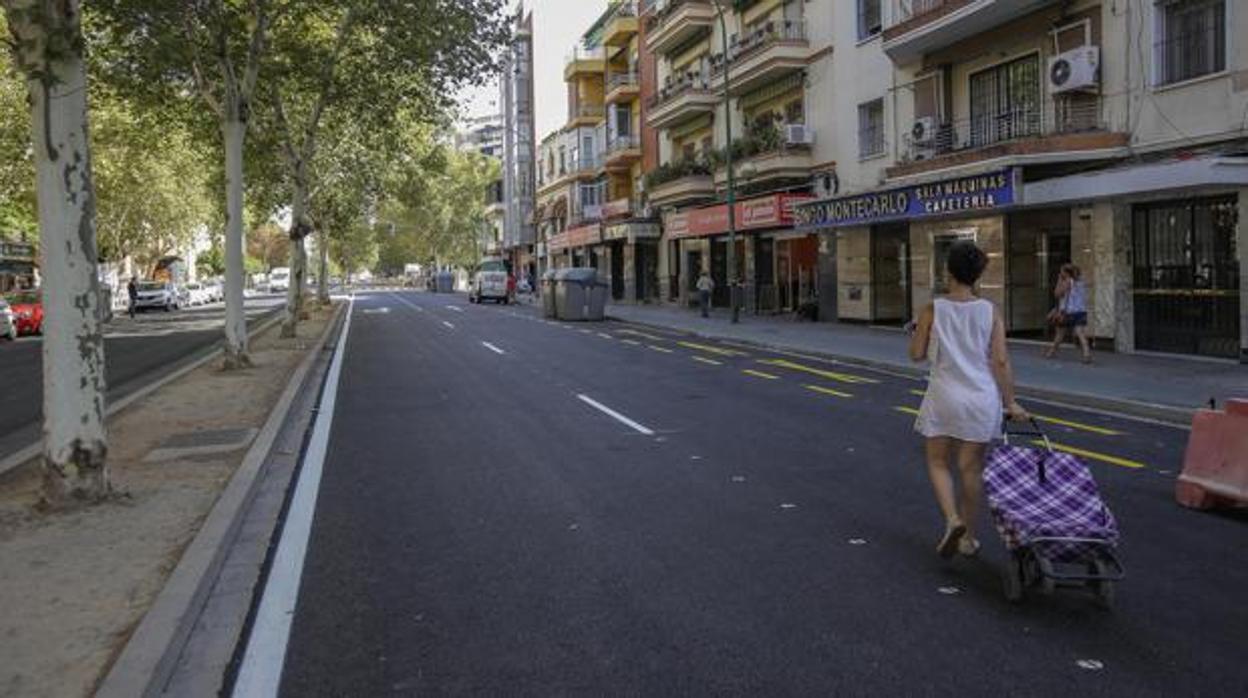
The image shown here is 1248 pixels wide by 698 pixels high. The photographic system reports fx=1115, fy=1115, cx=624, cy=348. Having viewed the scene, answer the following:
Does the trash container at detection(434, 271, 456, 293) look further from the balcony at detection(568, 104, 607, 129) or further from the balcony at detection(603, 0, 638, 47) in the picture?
the balcony at detection(603, 0, 638, 47)

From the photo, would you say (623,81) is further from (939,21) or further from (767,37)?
(939,21)

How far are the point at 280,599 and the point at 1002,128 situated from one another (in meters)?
20.2

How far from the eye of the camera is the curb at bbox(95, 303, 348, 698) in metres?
4.36

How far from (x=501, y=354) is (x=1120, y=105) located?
39.3 ft

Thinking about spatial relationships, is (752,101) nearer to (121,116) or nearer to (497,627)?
(121,116)

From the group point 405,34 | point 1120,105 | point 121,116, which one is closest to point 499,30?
point 405,34

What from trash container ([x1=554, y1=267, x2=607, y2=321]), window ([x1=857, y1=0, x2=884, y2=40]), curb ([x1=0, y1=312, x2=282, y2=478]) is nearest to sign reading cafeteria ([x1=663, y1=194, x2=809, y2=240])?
trash container ([x1=554, y1=267, x2=607, y2=321])

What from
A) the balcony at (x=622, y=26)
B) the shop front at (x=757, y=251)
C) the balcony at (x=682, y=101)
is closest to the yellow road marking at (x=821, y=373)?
the shop front at (x=757, y=251)

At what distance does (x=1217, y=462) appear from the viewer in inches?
292

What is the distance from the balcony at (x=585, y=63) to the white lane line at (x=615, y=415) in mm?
43944

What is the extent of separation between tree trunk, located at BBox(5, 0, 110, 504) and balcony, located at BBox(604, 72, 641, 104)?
42.4 metres

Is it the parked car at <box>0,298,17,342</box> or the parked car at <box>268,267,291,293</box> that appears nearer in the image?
the parked car at <box>0,298,17,342</box>

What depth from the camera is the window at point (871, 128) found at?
2794 cm

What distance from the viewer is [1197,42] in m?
17.6
